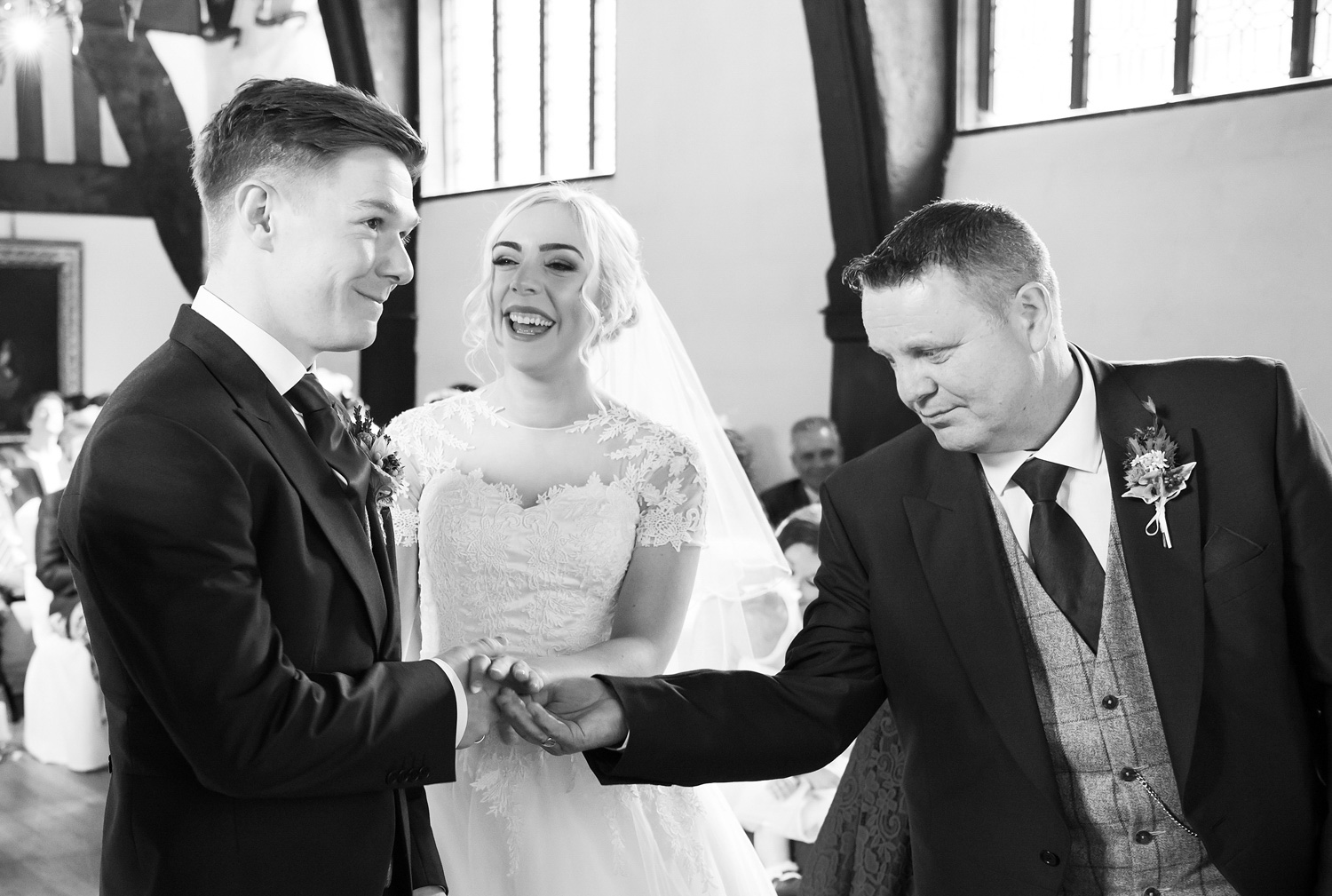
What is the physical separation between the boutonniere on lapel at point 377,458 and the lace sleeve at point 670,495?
77 cm

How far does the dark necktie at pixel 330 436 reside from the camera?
1.71 meters

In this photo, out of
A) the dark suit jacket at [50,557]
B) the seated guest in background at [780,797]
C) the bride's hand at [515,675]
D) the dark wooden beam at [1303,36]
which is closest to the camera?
the bride's hand at [515,675]

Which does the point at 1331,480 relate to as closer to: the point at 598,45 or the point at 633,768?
the point at 633,768

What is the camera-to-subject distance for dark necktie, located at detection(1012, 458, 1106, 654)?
1.98m

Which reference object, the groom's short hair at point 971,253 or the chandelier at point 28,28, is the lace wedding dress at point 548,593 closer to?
the groom's short hair at point 971,253

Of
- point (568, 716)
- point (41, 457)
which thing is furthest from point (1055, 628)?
point (41, 457)

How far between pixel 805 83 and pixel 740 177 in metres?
0.86

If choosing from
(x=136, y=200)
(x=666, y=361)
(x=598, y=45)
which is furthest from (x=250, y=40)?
(x=666, y=361)

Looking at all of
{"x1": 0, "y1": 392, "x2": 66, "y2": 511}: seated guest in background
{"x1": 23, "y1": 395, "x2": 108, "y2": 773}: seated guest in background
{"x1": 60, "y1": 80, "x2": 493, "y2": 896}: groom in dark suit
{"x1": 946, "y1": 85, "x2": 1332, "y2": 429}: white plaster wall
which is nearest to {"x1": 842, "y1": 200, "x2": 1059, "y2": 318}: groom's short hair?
{"x1": 60, "y1": 80, "x2": 493, "y2": 896}: groom in dark suit

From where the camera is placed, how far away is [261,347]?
5.49 feet

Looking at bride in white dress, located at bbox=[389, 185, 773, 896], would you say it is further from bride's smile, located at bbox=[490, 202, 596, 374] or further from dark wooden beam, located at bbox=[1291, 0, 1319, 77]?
dark wooden beam, located at bbox=[1291, 0, 1319, 77]

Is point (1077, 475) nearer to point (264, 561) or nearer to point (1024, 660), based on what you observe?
point (1024, 660)

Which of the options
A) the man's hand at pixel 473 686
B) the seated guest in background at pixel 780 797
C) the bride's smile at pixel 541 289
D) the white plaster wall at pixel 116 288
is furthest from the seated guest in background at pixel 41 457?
the man's hand at pixel 473 686

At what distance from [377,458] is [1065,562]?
1.10 meters
